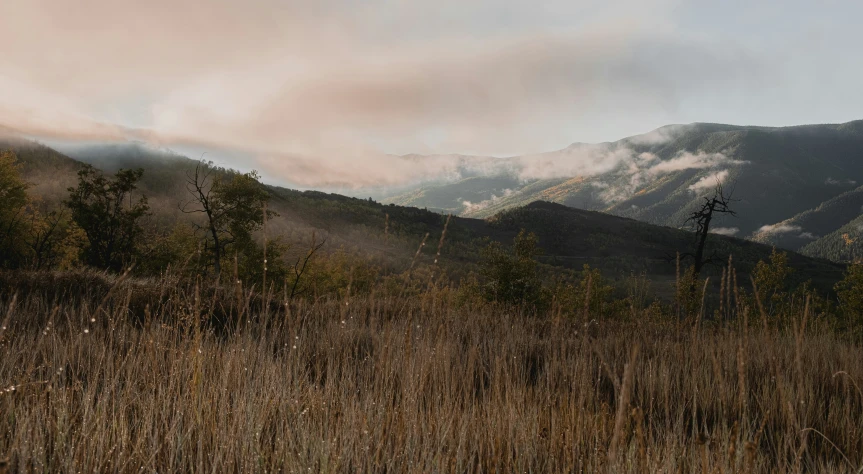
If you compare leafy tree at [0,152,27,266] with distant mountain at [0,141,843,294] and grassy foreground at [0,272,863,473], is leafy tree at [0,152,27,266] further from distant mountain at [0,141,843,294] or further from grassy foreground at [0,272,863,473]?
grassy foreground at [0,272,863,473]

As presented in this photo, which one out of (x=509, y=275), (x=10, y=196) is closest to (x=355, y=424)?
(x=509, y=275)

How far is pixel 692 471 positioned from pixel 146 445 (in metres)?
3.01

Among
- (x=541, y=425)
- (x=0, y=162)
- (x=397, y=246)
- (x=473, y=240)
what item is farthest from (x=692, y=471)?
(x=473, y=240)

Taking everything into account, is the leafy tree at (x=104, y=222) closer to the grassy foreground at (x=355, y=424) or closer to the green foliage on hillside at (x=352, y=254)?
the green foliage on hillside at (x=352, y=254)

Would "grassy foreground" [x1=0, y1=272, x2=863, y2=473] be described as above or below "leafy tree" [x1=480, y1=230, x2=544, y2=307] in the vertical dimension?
above

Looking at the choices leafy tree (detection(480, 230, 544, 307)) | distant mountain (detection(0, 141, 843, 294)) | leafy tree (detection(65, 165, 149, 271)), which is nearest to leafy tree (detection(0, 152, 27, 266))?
leafy tree (detection(65, 165, 149, 271))

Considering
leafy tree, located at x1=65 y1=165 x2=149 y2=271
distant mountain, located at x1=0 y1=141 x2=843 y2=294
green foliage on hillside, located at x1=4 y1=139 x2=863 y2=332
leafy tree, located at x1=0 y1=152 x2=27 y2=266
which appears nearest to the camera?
green foliage on hillside, located at x1=4 y1=139 x2=863 y2=332

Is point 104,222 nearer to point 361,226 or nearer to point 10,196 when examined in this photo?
point 10,196

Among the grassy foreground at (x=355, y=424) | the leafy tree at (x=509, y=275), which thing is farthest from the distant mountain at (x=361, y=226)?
the grassy foreground at (x=355, y=424)

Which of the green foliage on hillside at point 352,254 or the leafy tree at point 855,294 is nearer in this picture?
the green foliage on hillside at point 352,254

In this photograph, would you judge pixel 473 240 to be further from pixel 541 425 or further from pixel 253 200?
pixel 541 425

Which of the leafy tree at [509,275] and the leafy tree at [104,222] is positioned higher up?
the leafy tree at [104,222]

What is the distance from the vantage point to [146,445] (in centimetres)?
255

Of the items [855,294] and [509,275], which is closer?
[855,294]
